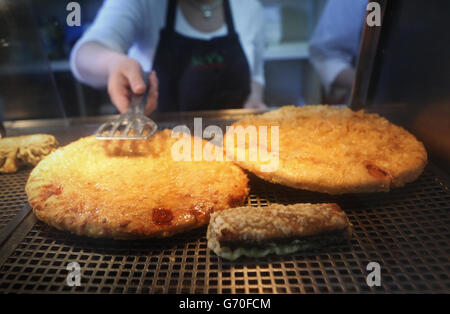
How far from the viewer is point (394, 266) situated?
3.39ft

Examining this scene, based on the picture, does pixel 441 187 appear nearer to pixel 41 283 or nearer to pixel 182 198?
pixel 182 198

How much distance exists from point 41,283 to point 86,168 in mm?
695

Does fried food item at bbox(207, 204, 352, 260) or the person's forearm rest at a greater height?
the person's forearm

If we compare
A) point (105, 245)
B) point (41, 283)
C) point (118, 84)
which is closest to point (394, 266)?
point (105, 245)

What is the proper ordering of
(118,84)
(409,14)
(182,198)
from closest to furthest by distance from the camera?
(182,198) → (409,14) → (118,84)

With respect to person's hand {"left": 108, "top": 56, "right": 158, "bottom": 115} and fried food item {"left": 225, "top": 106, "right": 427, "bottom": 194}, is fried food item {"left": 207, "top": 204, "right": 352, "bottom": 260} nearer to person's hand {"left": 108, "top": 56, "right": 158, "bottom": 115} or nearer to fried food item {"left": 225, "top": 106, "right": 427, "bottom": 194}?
fried food item {"left": 225, "top": 106, "right": 427, "bottom": 194}

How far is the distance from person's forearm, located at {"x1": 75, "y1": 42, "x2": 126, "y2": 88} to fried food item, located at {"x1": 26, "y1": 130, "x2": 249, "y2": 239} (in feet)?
3.17

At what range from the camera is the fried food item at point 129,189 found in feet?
3.92

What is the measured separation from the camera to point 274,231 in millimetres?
1079

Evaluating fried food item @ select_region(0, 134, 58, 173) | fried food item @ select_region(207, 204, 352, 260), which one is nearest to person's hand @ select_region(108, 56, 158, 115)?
fried food item @ select_region(0, 134, 58, 173)

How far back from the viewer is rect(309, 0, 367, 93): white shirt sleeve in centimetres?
317

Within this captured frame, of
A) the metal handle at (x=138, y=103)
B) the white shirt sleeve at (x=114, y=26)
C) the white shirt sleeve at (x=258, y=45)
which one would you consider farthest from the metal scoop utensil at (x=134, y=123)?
the white shirt sleeve at (x=258, y=45)

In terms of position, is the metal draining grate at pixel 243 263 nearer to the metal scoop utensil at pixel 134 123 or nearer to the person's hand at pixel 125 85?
the metal scoop utensil at pixel 134 123

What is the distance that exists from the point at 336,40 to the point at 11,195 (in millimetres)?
3465
